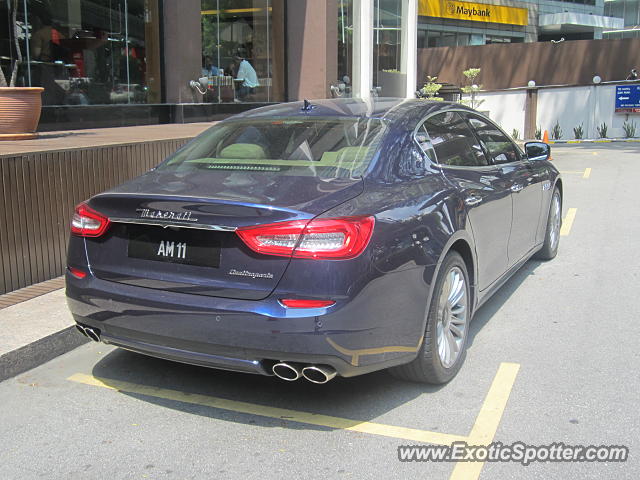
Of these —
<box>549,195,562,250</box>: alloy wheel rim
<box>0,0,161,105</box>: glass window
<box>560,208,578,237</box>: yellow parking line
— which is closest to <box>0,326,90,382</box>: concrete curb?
<box>549,195,562,250</box>: alloy wheel rim

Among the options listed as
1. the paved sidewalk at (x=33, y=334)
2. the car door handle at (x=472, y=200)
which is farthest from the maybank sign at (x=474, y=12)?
the paved sidewalk at (x=33, y=334)

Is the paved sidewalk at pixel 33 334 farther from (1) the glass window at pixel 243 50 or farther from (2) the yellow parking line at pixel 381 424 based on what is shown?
(1) the glass window at pixel 243 50

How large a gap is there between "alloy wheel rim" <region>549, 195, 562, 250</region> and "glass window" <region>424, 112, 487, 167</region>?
2.11 metres

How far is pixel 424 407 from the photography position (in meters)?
3.98

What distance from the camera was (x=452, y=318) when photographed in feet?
14.2

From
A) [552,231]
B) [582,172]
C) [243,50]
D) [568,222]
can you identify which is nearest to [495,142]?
[552,231]

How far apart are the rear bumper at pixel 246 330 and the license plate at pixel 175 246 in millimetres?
181

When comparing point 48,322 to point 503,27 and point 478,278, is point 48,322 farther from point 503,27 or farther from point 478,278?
point 503,27

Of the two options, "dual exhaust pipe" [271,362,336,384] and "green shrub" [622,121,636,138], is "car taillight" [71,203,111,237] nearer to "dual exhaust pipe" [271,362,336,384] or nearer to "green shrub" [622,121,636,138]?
"dual exhaust pipe" [271,362,336,384]

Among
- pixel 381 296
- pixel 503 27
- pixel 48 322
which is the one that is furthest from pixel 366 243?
pixel 503 27

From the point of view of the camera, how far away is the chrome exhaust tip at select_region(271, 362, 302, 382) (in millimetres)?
3492

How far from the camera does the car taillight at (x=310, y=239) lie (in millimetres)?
3377

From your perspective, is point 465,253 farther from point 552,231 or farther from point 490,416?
point 552,231

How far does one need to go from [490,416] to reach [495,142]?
263cm
